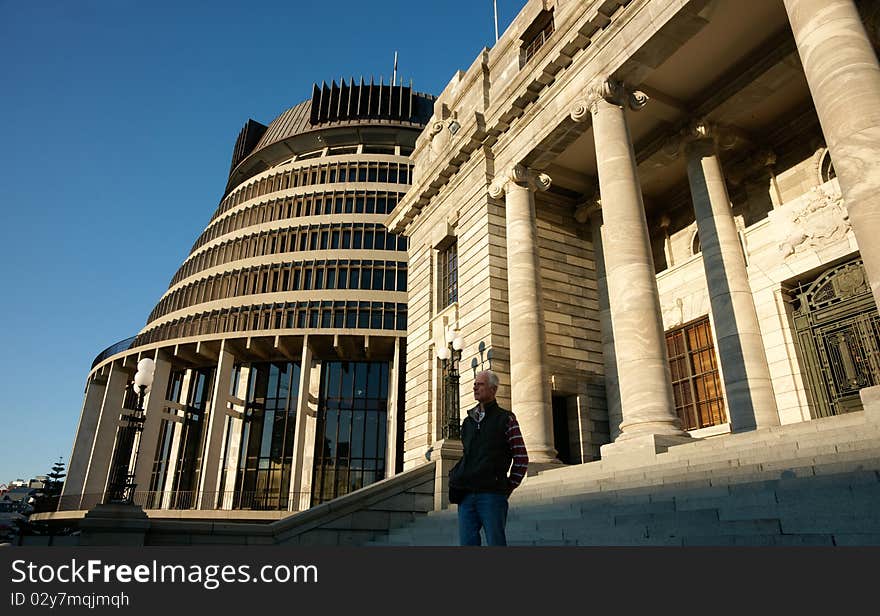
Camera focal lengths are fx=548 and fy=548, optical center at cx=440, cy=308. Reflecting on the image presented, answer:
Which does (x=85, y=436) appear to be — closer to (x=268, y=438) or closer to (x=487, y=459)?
(x=268, y=438)

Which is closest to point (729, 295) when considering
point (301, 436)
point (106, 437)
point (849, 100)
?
point (849, 100)

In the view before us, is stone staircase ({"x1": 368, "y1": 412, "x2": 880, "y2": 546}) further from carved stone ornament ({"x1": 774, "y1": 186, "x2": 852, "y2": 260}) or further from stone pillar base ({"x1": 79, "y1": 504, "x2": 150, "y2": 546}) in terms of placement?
carved stone ornament ({"x1": 774, "y1": 186, "x2": 852, "y2": 260})

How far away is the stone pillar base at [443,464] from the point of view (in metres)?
13.5

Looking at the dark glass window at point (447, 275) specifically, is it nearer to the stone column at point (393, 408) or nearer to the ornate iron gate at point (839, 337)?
the ornate iron gate at point (839, 337)

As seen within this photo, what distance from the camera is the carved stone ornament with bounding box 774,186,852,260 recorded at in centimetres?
1448

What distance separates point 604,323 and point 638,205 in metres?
6.84

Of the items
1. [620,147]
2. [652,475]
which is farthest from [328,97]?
[652,475]

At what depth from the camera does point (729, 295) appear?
15.1 metres

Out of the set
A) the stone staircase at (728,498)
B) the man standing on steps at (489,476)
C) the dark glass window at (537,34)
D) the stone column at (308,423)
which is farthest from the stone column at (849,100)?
the stone column at (308,423)

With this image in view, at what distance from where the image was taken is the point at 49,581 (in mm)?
3695

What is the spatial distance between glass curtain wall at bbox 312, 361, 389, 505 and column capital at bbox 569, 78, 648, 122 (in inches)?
1331

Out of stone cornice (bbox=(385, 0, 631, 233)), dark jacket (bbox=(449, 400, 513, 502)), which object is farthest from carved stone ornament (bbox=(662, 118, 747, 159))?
dark jacket (bbox=(449, 400, 513, 502))

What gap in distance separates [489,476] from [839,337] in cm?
1306

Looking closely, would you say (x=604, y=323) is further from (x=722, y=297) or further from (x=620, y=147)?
(x=620, y=147)
